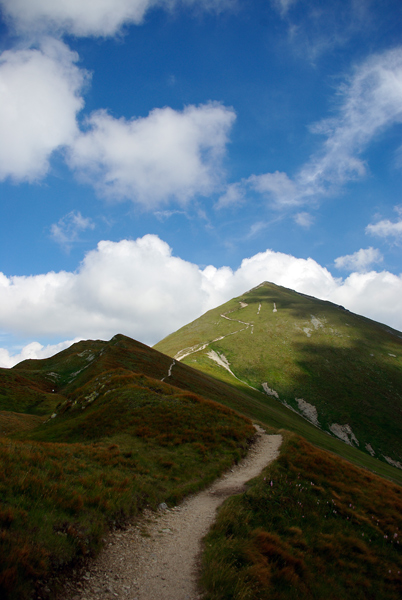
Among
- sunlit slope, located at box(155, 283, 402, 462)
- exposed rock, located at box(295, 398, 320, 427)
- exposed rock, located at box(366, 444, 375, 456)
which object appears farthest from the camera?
exposed rock, located at box(295, 398, 320, 427)

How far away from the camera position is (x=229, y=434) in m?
24.2

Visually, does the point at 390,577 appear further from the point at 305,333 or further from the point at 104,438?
the point at 305,333

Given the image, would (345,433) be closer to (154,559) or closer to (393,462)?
(393,462)

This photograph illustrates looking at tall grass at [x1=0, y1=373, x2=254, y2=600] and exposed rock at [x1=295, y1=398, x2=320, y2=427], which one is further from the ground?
tall grass at [x1=0, y1=373, x2=254, y2=600]

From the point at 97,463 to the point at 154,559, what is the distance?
6810mm

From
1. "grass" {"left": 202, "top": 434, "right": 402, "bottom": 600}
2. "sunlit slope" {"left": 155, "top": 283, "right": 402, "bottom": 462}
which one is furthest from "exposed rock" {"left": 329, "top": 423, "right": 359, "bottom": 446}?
"grass" {"left": 202, "top": 434, "right": 402, "bottom": 600}

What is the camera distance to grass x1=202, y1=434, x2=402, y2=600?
8578 mm

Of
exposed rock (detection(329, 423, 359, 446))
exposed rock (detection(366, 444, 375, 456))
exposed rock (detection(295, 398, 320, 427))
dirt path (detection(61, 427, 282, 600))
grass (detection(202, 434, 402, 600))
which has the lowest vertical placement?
exposed rock (detection(366, 444, 375, 456))

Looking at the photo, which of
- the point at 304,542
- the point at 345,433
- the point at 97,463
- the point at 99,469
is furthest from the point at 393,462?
the point at 99,469

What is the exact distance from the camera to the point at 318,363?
113 metres

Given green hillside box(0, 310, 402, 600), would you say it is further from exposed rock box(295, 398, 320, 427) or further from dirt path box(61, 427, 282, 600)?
exposed rock box(295, 398, 320, 427)

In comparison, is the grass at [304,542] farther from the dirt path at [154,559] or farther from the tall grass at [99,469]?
the tall grass at [99,469]

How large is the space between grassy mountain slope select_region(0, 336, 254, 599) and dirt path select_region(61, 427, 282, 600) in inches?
24.0

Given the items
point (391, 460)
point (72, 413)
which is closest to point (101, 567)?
point (72, 413)
